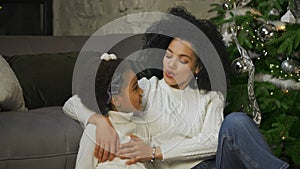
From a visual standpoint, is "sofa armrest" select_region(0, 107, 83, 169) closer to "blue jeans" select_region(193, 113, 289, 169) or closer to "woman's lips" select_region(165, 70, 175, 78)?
"woman's lips" select_region(165, 70, 175, 78)

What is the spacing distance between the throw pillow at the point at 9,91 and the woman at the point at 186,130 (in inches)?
22.0

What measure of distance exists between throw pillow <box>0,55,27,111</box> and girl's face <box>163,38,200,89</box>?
2.53 feet

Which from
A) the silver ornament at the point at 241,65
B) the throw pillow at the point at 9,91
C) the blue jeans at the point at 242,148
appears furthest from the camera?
the throw pillow at the point at 9,91

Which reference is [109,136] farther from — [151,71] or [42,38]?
[42,38]

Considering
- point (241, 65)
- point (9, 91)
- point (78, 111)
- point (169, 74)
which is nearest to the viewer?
point (169, 74)

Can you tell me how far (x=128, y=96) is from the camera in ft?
6.07

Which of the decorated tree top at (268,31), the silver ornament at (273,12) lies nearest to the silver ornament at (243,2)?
the decorated tree top at (268,31)

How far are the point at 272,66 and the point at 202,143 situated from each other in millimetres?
737

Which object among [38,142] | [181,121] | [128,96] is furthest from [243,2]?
[38,142]

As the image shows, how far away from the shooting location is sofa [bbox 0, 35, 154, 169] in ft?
6.92

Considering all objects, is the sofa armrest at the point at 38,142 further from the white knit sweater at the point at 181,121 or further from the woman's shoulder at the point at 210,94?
the woman's shoulder at the point at 210,94

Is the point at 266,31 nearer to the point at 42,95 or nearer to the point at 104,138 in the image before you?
the point at 104,138

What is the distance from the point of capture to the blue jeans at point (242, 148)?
5.96 feet

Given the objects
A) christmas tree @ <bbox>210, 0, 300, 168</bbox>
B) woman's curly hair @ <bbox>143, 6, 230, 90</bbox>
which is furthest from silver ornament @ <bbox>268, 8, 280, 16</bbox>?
woman's curly hair @ <bbox>143, 6, 230, 90</bbox>
